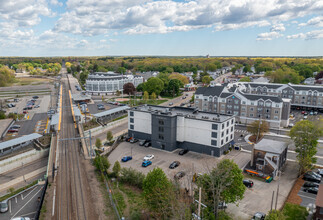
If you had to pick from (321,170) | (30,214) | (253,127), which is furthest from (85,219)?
(253,127)

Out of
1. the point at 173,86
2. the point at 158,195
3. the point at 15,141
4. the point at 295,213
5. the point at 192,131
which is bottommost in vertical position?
the point at 295,213

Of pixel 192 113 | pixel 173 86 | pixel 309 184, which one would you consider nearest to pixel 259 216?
pixel 309 184

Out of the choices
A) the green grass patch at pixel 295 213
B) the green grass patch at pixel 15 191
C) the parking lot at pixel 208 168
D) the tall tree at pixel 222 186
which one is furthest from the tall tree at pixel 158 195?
the green grass patch at pixel 15 191

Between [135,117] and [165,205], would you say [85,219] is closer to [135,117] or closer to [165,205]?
[165,205]

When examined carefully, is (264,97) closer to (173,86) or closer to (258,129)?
(258,129)

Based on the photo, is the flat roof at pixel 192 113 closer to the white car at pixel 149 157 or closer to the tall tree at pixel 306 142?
the white car at pixel 149 157

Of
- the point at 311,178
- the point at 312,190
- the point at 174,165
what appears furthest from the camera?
the point at 174,165
